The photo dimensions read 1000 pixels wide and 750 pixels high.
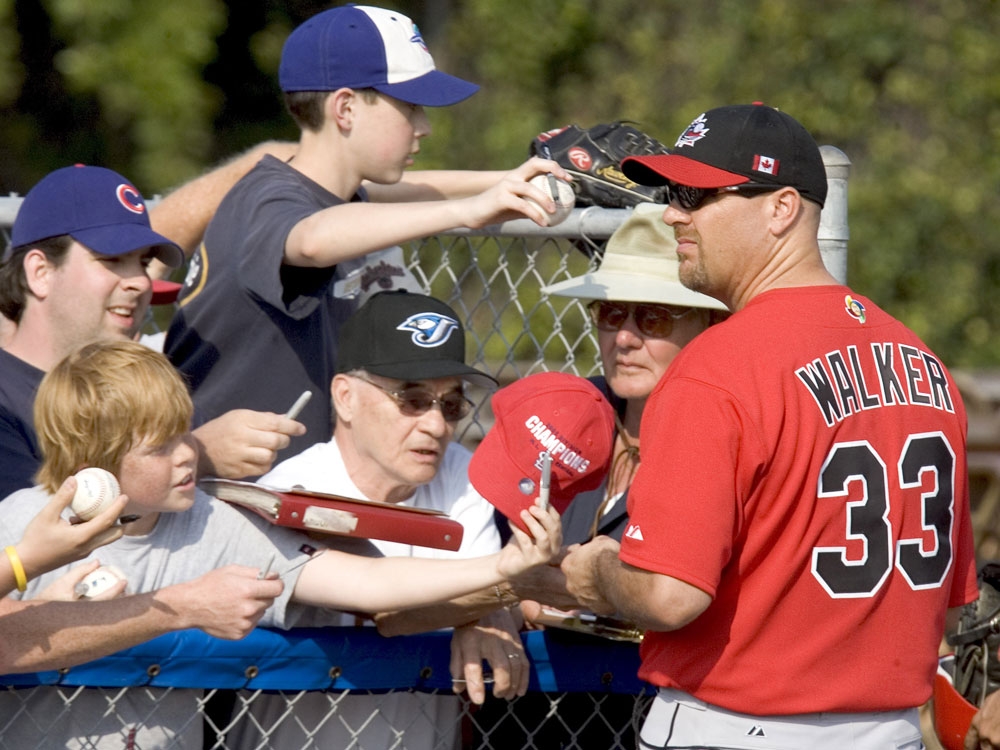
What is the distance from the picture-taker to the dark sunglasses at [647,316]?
3.20 m

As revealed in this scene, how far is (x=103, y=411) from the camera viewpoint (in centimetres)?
246

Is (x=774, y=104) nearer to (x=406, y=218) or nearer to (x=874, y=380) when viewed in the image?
(x=406, y=218)

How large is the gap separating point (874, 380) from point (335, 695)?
118 centimetres

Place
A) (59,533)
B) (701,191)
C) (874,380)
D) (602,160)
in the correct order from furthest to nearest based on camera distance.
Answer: (602,160) → (701,191) → (874,380) → (59,533)

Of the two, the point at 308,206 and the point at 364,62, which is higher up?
the point at 364,62

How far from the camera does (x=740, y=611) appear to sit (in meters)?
2.31

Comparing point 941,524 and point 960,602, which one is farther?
point 960,602

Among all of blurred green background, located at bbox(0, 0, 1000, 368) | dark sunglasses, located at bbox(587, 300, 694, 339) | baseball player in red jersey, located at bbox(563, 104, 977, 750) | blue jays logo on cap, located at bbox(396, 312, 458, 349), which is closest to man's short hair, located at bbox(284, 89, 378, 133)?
blue jays logo on cap, located at bbox(396, 312, 458, 349)

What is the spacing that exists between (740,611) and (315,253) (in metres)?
1.13

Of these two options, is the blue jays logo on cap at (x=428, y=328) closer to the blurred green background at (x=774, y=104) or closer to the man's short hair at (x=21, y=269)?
the man's short hair at (x=21, y=269)

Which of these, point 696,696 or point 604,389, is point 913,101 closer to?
point 604,389

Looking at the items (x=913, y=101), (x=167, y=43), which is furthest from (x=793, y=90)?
(x=167, y=43)

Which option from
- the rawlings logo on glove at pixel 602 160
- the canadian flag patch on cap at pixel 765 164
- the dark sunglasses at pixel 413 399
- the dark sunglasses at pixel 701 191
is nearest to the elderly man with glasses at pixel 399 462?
the dark sunglasses at pixel 413 399

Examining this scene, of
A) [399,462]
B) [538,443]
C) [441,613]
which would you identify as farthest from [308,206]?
[441,613]
